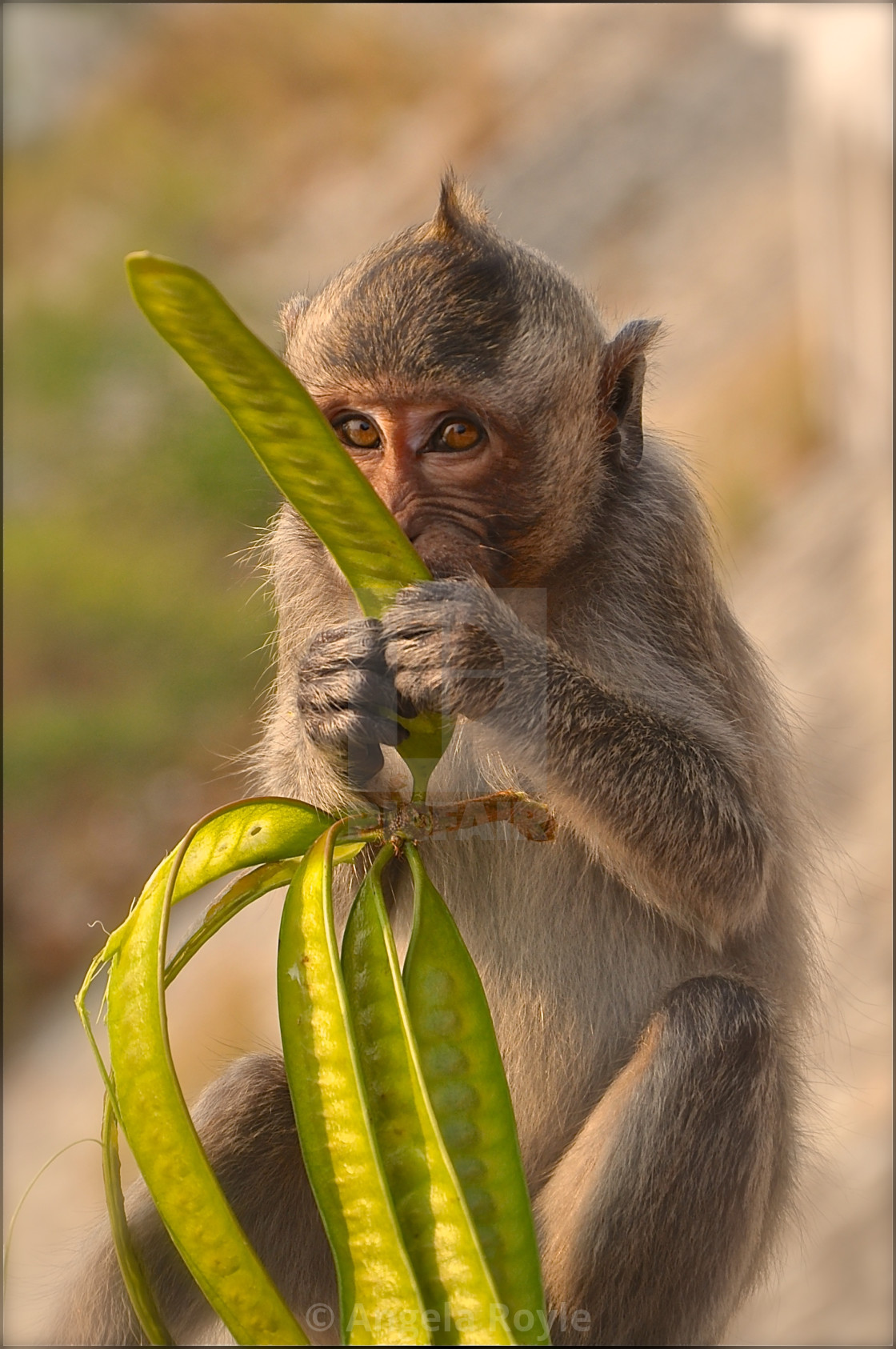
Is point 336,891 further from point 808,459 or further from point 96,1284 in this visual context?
point 808,459

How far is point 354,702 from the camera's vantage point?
8.83 feet

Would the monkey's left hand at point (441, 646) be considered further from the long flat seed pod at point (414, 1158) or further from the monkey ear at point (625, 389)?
the monkey ear at point (625, 389)

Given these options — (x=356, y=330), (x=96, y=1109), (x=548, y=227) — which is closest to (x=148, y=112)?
(x=548, y=227)

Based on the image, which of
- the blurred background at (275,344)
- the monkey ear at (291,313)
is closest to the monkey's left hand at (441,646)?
the monkey ear at (291,313)

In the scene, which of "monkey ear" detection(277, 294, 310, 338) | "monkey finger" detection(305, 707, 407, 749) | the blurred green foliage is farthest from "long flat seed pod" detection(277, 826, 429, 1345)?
the blurred green foliage

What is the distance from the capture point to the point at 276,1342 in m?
2.28

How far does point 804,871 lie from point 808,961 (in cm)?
26

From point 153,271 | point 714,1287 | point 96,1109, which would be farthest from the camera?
point 96,1109

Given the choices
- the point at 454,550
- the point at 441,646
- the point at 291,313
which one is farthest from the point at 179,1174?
the point at 291,313

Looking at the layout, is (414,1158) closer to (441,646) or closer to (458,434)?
(441,646)

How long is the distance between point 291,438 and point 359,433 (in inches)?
33.2

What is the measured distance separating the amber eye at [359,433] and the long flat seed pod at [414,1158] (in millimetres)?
1203

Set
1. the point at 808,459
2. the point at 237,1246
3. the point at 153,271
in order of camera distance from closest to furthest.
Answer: the point at 153,271
the point at 237,1246
the point at 808,459

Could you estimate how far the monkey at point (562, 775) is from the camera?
297 centimetres
